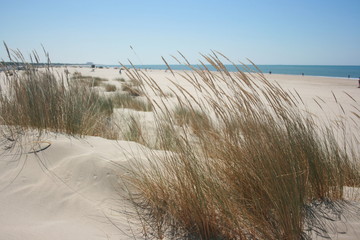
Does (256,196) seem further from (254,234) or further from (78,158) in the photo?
(78,158)

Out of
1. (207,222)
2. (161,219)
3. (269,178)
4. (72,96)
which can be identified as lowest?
(161,219)

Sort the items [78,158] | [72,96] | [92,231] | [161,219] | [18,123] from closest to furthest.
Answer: [92,231] < [161,219] < [78,158] < [18,123] < [72,96]

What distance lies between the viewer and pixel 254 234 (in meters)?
1.36

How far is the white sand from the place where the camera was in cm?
144

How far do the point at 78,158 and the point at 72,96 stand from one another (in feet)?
4.76

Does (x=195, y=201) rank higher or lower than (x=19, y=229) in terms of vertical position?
higher

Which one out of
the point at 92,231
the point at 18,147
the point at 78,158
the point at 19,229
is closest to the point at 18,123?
the point at 18,147

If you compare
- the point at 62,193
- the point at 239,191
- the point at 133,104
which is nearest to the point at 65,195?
the point at 62,193

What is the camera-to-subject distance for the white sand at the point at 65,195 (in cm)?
144

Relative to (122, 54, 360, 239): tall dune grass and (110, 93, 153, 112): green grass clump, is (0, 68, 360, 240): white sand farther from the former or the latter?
(110, 93, 153, 112): green grass clump

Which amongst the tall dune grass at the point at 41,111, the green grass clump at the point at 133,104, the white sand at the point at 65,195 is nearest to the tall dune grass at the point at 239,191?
the white sand at the point at 65,195

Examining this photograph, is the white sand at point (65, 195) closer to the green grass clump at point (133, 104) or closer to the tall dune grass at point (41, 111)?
the tall dune grass at point (41, 111)

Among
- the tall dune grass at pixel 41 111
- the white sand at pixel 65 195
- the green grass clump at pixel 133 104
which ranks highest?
the tall dune grass at pixel 41 111

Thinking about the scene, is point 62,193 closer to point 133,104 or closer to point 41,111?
point 41,111
